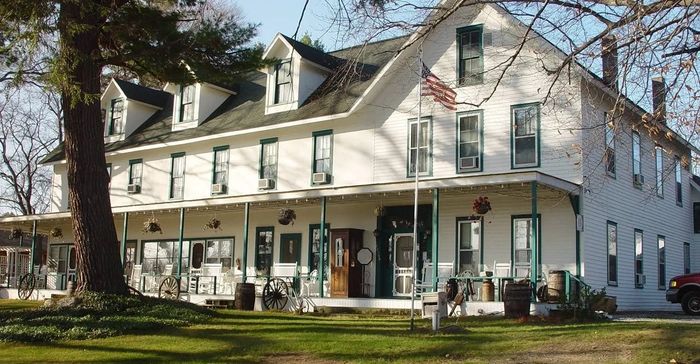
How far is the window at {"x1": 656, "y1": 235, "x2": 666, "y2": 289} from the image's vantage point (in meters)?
25.1

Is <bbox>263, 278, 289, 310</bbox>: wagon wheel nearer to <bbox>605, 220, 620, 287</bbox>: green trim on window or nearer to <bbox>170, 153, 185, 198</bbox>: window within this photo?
<bbox>170, 153, 185, 198</bbox>: window

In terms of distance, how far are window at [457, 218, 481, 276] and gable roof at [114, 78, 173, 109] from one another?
15.8m

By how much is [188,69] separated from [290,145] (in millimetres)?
6607

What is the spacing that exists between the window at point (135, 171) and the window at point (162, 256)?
7.53 ft

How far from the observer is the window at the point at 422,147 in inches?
870

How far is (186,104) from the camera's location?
29.0m

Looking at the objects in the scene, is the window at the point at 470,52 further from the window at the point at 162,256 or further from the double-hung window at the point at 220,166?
the window at the point at 162,256

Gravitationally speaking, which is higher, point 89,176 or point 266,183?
point 266,183

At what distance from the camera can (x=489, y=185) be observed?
62.4 ft

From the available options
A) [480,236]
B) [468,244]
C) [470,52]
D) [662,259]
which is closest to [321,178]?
[468,244]

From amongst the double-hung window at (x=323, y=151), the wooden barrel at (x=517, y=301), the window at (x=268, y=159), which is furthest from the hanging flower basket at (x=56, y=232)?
the wooden barrel at (x=517, y=301)

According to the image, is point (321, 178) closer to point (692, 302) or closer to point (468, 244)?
point (468, 244)

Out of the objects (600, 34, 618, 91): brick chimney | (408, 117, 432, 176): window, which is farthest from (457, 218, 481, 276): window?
(600, 34, 618, 91): brick chimney

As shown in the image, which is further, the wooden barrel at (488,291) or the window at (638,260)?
the window at (638,260)
